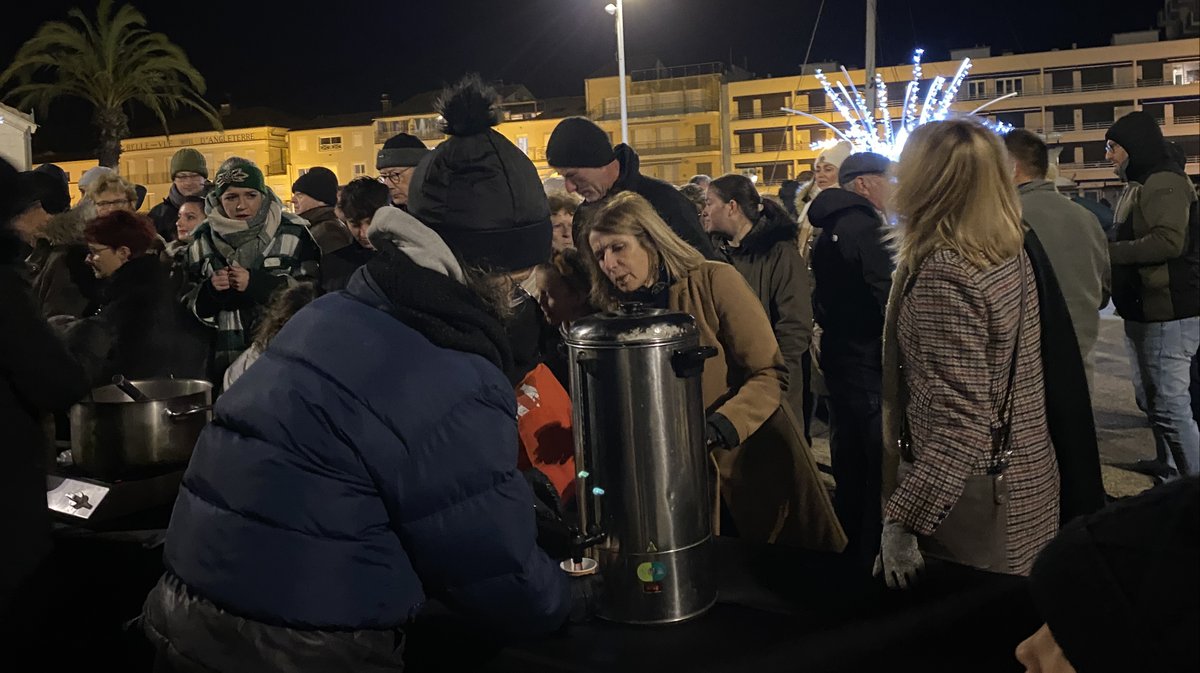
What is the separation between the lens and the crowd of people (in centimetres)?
181

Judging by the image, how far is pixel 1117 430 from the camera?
25.6 ft

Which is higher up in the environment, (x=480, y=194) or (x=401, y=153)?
(x=401, y=153)

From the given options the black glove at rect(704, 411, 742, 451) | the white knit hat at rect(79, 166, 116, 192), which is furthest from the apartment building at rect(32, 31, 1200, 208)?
the black glove at rect(704, 411, 742, 451)

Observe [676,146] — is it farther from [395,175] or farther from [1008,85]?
[395,175]

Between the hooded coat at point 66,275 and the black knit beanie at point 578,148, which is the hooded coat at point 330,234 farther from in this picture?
the black knit beanie at point 578,148

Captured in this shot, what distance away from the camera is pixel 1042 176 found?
5.13 m

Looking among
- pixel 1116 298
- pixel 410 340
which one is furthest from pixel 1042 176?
pixel 410 340

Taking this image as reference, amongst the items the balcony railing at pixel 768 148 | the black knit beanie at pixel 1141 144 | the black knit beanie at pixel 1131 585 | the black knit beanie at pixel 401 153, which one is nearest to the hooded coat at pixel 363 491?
the black knit beanie at pixel 1131 585

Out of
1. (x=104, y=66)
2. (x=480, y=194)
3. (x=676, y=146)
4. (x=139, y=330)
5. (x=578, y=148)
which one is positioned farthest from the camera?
(x=676, y=146)

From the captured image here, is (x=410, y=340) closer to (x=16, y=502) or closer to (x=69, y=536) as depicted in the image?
(x=16, y=502)

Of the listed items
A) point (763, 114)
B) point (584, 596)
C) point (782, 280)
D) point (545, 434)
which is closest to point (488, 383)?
point (584, 596)

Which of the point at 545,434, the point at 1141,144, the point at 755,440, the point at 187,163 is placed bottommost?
the point at 755,440

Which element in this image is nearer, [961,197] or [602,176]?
[961,197]

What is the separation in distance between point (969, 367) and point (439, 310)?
1415 millimetres
